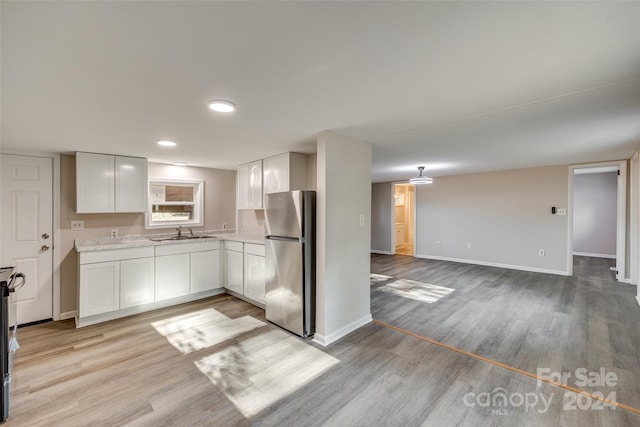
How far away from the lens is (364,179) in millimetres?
3178

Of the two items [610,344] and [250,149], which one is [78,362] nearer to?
[250,149]

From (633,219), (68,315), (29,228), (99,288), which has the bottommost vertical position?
(68,315)

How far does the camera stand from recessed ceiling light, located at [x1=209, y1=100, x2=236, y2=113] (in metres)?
1.95

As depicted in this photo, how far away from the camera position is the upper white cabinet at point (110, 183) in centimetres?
351

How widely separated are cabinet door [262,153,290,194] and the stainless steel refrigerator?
512 mm

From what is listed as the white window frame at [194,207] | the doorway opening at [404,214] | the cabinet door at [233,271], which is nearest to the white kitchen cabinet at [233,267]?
the cabinet door at [233,271]

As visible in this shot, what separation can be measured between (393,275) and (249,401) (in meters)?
4.08

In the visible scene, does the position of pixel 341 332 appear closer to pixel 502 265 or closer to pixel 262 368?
pixel 262 368

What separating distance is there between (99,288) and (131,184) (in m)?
1.48

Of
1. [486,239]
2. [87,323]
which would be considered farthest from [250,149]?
[486,239]

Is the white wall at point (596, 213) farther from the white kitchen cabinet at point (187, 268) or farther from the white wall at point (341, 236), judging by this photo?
the white kitchen cabinet at point (187, 268)

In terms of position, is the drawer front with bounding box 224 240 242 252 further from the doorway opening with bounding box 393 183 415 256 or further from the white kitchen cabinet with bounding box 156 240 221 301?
the doorway opening with bounding box 393 183 415 256

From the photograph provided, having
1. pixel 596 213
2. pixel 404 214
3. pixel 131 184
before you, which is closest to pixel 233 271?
pixel 131 184

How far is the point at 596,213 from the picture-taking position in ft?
23.8
